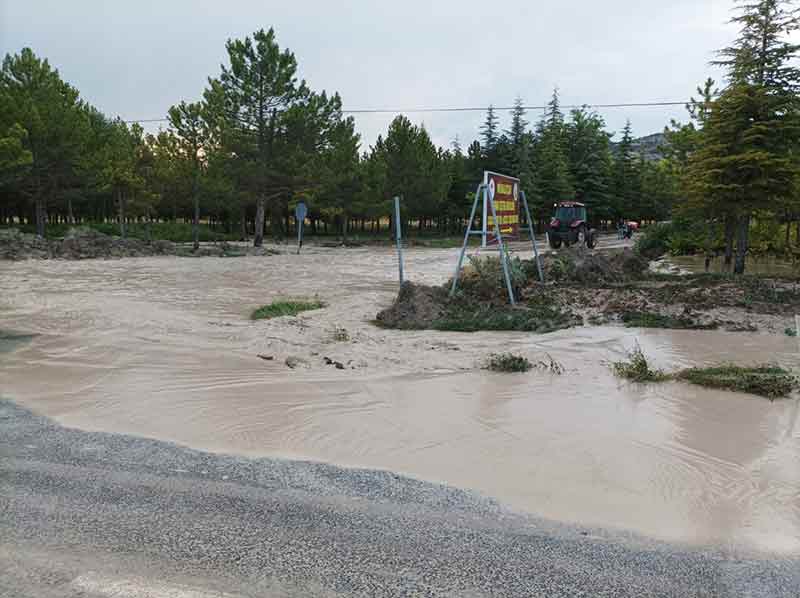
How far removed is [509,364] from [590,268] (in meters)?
9.55

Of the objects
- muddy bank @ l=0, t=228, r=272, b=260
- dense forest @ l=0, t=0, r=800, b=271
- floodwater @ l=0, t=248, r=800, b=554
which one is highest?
dense forest @ l=0, t=0, r=800, b=271

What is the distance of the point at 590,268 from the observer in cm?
1609

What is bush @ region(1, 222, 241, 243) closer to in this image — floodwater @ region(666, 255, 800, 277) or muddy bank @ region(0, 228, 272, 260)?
muddy bank @ region(0, 228, 272, 260)

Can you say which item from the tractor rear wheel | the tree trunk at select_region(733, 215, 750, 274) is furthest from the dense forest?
the tractor rear wheel

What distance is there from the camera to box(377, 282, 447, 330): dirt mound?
1038 centimetres

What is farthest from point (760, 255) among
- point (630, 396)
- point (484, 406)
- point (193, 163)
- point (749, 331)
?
point (193, 163)

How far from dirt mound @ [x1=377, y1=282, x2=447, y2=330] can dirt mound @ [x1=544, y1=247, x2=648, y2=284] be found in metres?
5.25

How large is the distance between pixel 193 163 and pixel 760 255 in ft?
84.1

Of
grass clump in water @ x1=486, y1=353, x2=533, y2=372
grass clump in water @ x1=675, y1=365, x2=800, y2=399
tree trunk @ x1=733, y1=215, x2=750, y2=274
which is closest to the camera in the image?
grass clump in water @ x1=675, y1=365, x2=800, y2=399

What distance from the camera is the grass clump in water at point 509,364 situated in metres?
7.41

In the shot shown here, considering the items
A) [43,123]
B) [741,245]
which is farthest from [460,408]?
[43,123]

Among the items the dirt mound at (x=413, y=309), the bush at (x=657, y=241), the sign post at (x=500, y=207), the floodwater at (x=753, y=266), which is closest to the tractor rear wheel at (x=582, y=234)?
the bush at (x=657, y=241)

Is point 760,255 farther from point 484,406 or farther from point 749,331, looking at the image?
point 484,406

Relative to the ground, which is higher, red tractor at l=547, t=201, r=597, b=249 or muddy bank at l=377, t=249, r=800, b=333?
red tractor at l=547, t=201, r=597, b=249
